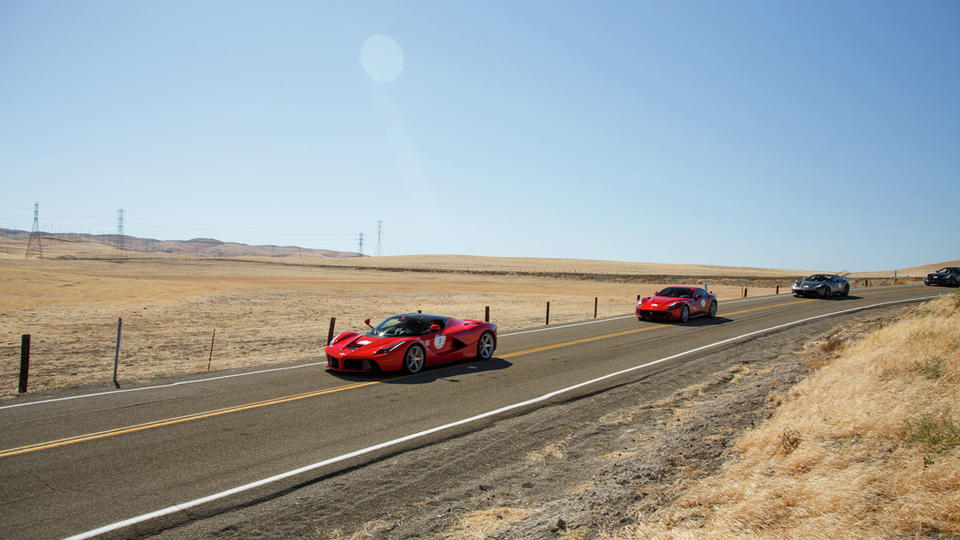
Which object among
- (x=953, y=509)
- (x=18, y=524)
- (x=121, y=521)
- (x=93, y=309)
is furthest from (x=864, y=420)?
(x=93, y=309)

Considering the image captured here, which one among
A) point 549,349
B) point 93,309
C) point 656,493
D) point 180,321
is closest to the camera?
point 656,493

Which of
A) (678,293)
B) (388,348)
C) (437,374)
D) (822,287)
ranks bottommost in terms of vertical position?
(437,374)

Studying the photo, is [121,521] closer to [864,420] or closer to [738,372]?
[864,420]

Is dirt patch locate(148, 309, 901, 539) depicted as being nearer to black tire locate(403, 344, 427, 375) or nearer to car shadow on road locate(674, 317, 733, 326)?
black tire locate(403, 344, 427, 375)

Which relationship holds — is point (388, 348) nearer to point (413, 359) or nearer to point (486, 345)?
point (413, 359)

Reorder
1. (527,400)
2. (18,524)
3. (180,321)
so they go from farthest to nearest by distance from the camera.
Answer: (180,321)
(527,400)
(18,524)

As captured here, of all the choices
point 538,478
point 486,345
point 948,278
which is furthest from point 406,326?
point 948,278

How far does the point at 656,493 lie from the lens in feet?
17.1

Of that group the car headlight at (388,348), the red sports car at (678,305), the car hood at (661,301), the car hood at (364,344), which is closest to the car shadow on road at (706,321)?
the red sports car at (678,305)

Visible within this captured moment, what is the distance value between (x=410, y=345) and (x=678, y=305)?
13552 mm

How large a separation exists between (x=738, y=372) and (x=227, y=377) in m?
11.2

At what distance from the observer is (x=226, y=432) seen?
766 centimetres

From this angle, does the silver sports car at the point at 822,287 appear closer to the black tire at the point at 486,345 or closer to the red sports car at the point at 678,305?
the red sports car at the point at 678,305

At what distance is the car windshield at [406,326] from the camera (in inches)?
491
